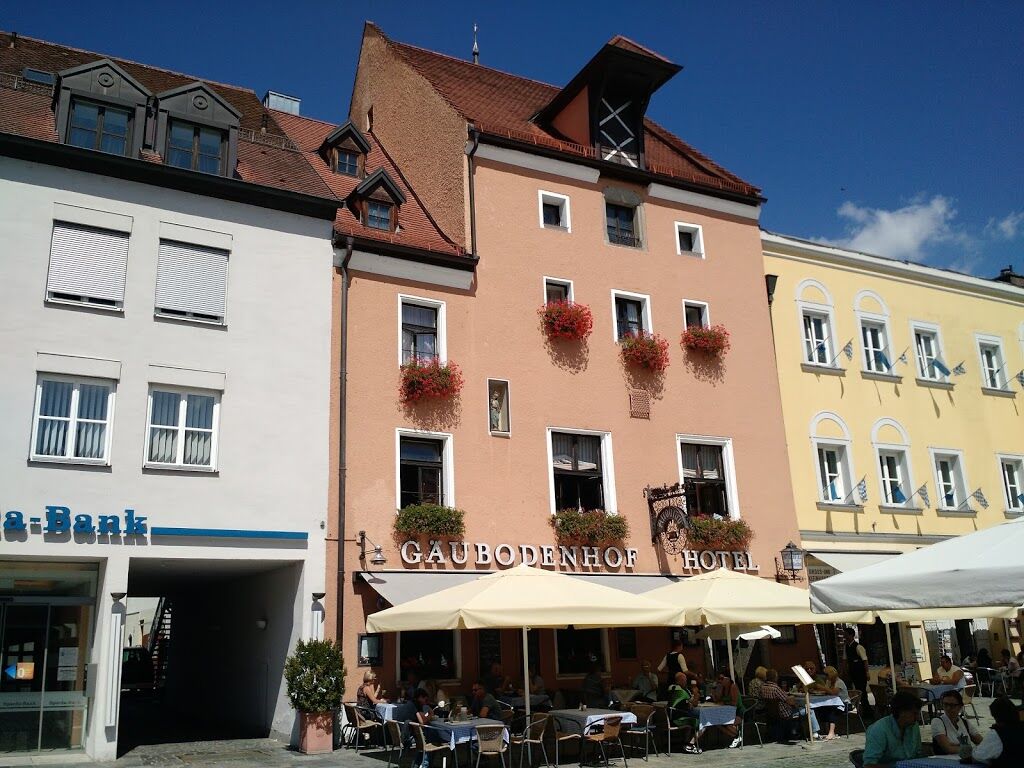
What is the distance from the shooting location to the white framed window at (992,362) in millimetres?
27922

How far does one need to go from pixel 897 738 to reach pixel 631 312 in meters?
13.9

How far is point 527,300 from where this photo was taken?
20625 mm

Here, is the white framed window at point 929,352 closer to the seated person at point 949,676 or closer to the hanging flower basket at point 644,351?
the seated person at point 949,676

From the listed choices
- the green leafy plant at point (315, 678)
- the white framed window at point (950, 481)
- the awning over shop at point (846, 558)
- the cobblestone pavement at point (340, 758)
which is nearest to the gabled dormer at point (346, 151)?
the green leafy plant at point (315, 678)

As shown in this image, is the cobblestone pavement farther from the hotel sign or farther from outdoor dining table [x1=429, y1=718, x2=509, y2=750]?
the hotel sign

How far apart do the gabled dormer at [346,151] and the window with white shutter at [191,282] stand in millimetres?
5806

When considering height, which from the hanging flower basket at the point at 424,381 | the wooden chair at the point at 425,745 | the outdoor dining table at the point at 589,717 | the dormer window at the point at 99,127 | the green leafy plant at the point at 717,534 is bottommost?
the wooden chair at the point at 425,745

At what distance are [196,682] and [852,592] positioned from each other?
62.2 feet

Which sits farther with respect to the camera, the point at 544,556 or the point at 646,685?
the point at 544,556

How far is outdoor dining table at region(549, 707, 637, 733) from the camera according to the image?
13.8 meters

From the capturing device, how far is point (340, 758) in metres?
14.7

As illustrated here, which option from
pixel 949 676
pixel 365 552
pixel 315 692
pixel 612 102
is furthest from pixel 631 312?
pixel 315 692

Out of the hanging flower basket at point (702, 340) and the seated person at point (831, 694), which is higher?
the hanging flower basket at point (702, 340)

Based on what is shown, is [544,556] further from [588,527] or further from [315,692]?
[315,692]
